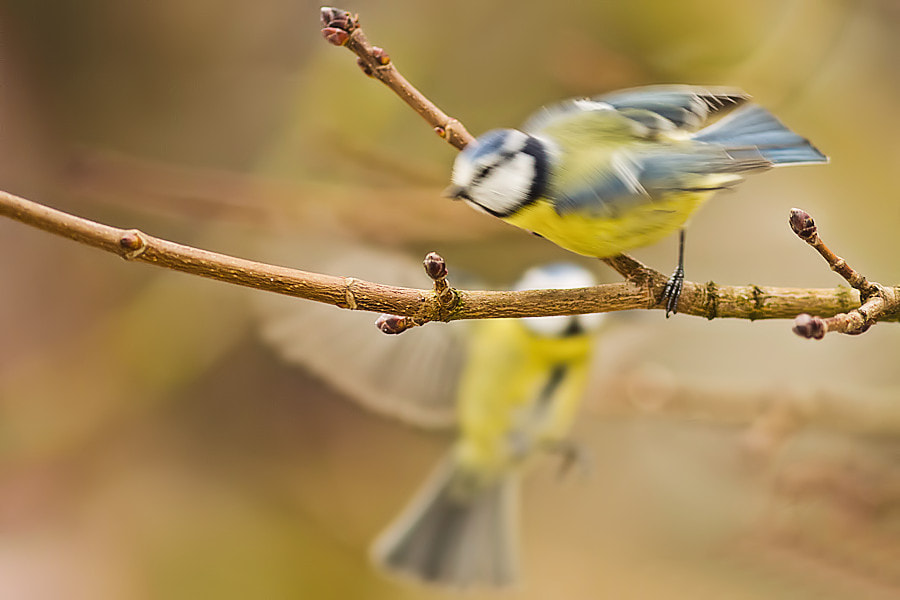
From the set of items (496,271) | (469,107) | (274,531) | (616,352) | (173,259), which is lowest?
(274,531)

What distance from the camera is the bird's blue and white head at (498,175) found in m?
0.45

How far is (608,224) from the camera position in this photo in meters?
0.47

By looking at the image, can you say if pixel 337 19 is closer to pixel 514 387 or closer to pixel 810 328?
pixel 810 328

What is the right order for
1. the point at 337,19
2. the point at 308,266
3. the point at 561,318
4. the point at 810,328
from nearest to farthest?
1. the point at 810,328
2. the point at 337,19
3. the point at 561,318
4. the point at 308,266

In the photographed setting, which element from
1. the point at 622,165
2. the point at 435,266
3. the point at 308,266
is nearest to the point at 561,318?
the point at 308,266

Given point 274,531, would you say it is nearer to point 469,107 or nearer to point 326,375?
point 326,375

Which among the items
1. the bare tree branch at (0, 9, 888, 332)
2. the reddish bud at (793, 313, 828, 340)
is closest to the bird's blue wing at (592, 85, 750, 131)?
the bare tree branch at (0, 9, 888, 332)

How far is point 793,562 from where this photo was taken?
3.05 feet

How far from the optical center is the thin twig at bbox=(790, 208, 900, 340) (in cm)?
36

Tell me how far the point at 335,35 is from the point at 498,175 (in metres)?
0.11

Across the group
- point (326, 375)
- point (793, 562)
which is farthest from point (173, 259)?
point (793, 562)

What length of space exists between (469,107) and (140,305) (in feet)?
1.86

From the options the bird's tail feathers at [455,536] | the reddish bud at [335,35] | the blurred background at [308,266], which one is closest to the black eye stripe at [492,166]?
the reddish bud at [335,35]

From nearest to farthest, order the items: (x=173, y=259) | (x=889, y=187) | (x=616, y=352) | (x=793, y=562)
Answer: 1. (x=173, y=259)
2. (x=793, y=562)
3. (x=889, y=187)
4. (x=616, y=352)
